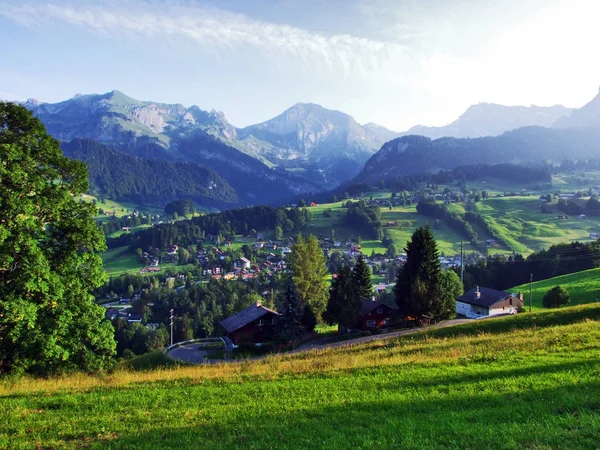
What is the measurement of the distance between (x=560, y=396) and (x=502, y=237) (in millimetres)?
166076

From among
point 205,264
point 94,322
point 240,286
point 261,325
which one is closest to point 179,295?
point 240,286

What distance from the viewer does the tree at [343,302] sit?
49719 mm

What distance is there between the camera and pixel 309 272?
207ft

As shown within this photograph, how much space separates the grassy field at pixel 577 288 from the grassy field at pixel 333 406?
145 feet

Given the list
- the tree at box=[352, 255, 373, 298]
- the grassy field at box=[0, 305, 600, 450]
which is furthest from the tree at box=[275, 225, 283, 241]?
the grassy field at box=[0, 305, 600, 450]

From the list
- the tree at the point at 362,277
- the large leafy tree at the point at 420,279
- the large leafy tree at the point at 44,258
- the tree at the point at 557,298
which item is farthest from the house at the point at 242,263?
the large leafy tree at the point at 44,258

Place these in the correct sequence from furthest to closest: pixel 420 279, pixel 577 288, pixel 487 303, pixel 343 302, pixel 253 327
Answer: pixel 487 303, pixel 253 327, pixel 577 288, pixel 343 302, pixel 420 279

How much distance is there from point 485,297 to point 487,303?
2023 millimetres

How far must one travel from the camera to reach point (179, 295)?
11144cm

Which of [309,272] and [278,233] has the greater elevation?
[309,272]

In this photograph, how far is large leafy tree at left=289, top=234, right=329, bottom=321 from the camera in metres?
62.4

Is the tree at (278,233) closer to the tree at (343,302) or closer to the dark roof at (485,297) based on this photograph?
the dark roof at (485,297)

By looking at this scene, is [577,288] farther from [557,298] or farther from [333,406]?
[333,406]

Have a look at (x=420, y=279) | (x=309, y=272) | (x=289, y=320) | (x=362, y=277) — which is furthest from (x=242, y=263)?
(x=420, y=279)
